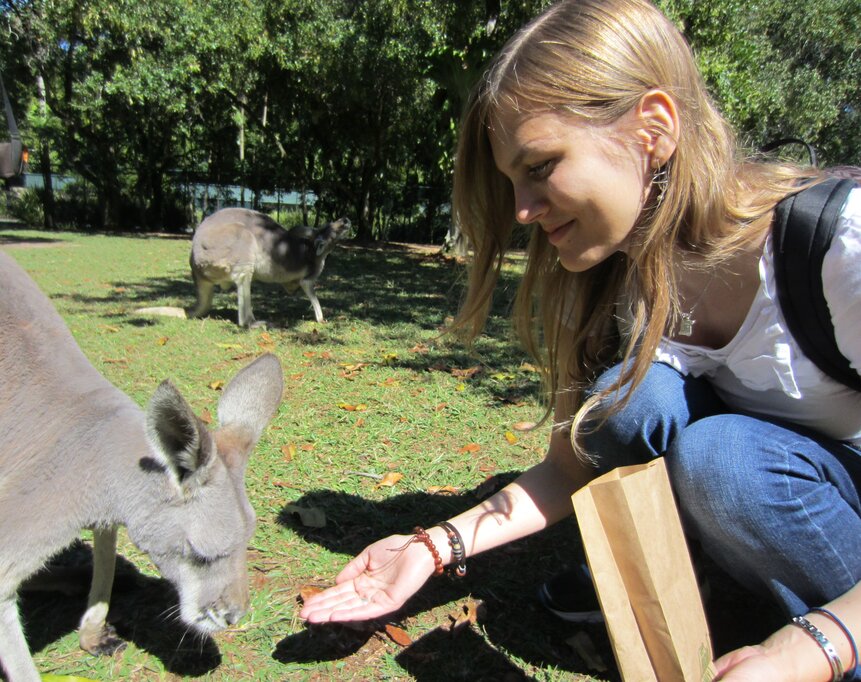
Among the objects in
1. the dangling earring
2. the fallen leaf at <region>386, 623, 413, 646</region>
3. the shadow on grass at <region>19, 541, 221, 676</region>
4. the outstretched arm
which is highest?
the dangling earring

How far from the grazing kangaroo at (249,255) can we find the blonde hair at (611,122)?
3681 millimetres

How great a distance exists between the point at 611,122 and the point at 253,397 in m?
1.09

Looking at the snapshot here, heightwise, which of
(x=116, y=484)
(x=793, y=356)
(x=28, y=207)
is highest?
(x=793, y=356)

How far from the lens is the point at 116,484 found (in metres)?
1.54

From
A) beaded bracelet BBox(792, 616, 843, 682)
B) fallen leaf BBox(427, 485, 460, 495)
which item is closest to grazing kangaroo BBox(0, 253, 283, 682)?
fallen leaf BBox(427, 485, 460, 495)

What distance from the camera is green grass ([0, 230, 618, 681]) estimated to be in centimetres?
163

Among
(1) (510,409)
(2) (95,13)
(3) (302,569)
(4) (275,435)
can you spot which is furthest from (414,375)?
(2) (95,13)

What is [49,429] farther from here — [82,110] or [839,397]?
[82,110]

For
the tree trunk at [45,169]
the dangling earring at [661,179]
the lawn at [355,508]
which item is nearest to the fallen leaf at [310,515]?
the lawn at [355,508]

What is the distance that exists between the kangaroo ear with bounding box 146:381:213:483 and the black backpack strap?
1232 millimetres

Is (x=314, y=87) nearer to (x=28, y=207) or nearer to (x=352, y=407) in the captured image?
(x=28, y=207)

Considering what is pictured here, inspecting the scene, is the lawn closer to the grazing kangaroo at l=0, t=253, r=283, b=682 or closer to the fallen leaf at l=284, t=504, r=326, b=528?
the fallen leaf at l=284, t=504, r=326, b=528

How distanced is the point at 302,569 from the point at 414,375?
1810 millimetres

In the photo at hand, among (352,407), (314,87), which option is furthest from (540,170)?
(314,87)
